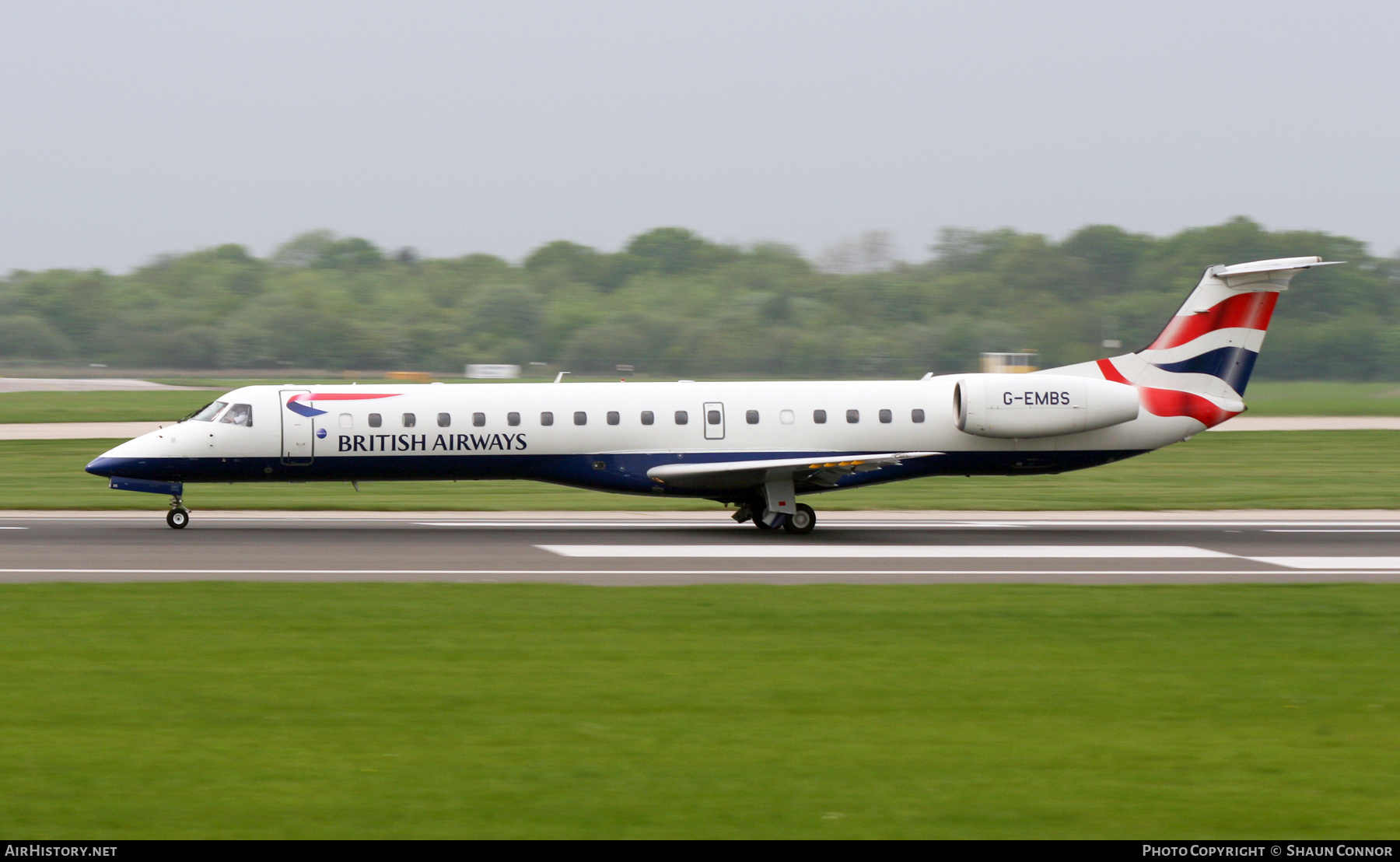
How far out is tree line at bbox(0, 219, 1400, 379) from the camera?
305ft

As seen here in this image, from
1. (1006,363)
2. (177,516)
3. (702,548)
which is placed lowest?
(702,548)

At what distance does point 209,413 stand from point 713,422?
8678mm

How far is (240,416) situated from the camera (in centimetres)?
2336

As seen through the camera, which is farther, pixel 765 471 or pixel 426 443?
pixel 426 443

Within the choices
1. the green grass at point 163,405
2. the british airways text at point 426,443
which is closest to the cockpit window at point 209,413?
the british airways text at point 426,443

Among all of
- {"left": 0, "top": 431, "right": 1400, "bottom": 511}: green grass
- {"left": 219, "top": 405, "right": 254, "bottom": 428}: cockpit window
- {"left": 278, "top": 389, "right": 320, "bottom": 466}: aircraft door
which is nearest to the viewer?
{"left": 278, "top": 389, "right": 320, "bottom": 466}: aircraft door

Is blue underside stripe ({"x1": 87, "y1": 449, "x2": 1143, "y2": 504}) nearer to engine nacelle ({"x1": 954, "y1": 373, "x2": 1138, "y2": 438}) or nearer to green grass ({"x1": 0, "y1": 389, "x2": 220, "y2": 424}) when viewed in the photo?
engine nacelle ({"x1": 954, "y1": 373, "x2": 1138, "y2": 438})

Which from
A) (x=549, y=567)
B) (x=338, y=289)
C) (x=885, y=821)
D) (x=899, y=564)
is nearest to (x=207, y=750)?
(x=885, y=821)

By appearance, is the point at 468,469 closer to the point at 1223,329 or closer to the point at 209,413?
the point at 209,413

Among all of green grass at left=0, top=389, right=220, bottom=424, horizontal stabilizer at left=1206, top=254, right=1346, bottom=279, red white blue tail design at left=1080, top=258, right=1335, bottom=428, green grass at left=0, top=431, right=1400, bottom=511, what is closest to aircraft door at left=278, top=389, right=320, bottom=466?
green grass at left=0, top=431, right=1400, bottom=511

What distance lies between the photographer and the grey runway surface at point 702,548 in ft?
58.7

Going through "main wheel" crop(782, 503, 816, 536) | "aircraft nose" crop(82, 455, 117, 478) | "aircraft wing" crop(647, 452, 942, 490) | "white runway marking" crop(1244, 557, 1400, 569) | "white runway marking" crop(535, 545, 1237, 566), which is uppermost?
"aircraft nose" crop(82, 455, 117, 478)

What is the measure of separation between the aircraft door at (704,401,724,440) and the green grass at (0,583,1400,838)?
8204 mm

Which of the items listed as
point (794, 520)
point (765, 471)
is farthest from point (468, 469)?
point (794, 520)
